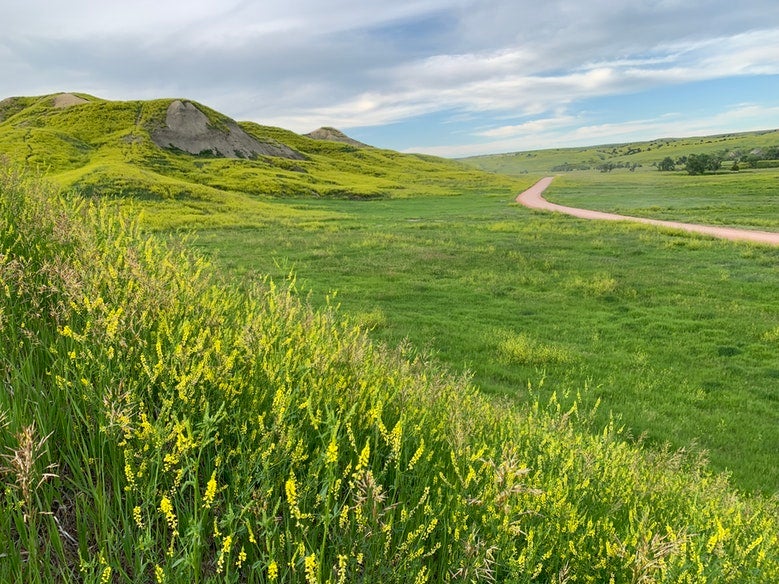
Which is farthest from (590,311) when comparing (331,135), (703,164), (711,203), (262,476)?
(331,135)

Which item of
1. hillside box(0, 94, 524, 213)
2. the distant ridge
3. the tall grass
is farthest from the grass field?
hillside box(0, 94, 524, 213)

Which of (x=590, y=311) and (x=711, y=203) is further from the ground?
(x=711, y=203)

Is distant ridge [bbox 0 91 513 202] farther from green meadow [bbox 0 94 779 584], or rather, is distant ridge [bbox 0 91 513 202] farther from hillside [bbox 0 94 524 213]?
green meadow [bbox 0 94 779 584]

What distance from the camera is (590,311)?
15422 mm

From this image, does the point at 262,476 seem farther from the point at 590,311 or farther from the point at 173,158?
the point at 173,158

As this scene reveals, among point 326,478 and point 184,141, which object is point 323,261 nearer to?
point 326,478

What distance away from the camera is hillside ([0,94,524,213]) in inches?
1779

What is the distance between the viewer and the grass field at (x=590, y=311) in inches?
358

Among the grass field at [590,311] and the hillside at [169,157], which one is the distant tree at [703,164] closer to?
the hillside at [169,157]

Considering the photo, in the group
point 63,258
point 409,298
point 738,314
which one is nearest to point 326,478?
point 63,258

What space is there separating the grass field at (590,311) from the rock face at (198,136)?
51.8m

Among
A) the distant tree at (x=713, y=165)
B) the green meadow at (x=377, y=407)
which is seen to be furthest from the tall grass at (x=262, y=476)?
the distant tree at (x=713, y=165)

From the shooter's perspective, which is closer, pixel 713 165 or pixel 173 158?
pixel 173 158

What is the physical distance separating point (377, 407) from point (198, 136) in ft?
278
